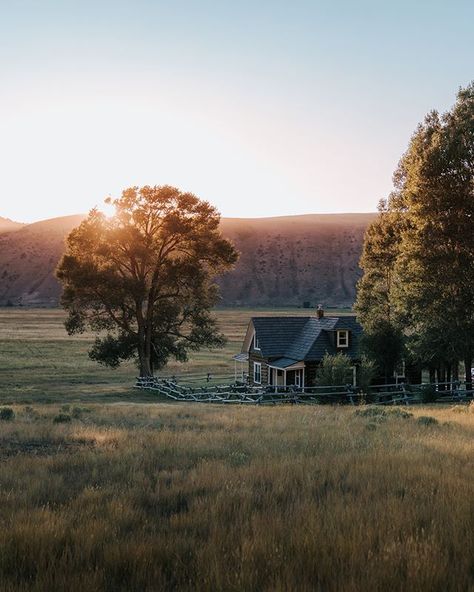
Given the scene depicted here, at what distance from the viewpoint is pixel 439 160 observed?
2822cm

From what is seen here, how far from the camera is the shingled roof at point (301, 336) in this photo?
137 feet

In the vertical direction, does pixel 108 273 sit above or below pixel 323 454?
above

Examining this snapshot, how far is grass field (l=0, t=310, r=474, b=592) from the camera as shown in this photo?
4.91 metres

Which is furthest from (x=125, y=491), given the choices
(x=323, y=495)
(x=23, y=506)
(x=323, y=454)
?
(x=323, y=454)

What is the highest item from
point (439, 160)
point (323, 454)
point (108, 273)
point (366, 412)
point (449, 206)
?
point (439, 160)

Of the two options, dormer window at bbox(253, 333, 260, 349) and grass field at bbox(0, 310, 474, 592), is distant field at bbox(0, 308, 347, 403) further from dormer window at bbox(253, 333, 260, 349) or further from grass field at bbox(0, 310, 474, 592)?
grass field at bbox(0, 310, 474, 592)

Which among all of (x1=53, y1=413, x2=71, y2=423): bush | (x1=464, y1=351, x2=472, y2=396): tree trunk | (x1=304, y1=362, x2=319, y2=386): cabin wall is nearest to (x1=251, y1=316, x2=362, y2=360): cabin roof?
(x1=304, y1=362, x2=319, y2=386): cabin wall

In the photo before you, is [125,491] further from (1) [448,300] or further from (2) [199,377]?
(2) [199,377]

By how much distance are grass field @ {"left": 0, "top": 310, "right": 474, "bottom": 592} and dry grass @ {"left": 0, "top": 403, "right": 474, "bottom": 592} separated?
0.8 inches

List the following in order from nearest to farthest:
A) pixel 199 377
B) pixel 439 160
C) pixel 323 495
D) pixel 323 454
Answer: pixel 323 495 < pixel 323 454 < pixel 439 160 < pixel 199 377

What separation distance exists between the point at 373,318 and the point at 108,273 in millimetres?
19563

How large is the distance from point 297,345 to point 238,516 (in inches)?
1450

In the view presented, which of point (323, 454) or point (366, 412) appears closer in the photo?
point (323, 454)

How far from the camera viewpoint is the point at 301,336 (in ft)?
145
